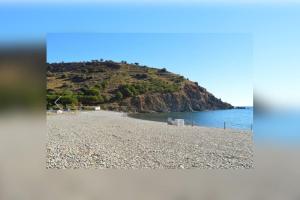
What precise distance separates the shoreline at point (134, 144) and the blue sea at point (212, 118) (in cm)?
18

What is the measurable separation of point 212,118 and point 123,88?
2731 mm

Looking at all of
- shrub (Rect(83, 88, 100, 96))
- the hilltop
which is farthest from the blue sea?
shrub (Rect(83, 88, 100, 96))

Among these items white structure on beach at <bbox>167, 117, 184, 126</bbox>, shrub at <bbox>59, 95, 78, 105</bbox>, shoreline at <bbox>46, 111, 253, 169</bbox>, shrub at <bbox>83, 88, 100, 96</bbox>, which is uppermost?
shrub at <bbox>83, 88, 100, 96</bbox>

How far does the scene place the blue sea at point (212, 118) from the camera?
329 inches

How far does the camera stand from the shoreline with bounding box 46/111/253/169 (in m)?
6.66

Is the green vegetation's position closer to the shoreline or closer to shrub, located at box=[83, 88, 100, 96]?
shrub, located at box=[83, 88, 100, 96]

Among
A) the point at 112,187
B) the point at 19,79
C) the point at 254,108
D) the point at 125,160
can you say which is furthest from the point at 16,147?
the point at 254,108

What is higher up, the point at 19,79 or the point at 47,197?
the point at 19,79

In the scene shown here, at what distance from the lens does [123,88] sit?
26.1 ft

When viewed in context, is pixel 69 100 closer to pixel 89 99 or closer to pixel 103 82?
pixel 89 99

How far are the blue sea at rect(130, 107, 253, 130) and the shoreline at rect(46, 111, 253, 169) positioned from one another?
0.18 metres

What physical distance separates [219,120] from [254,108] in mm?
3441

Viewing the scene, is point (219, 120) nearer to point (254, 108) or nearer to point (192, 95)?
point (192, 95)

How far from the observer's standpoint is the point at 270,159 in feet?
20.2
